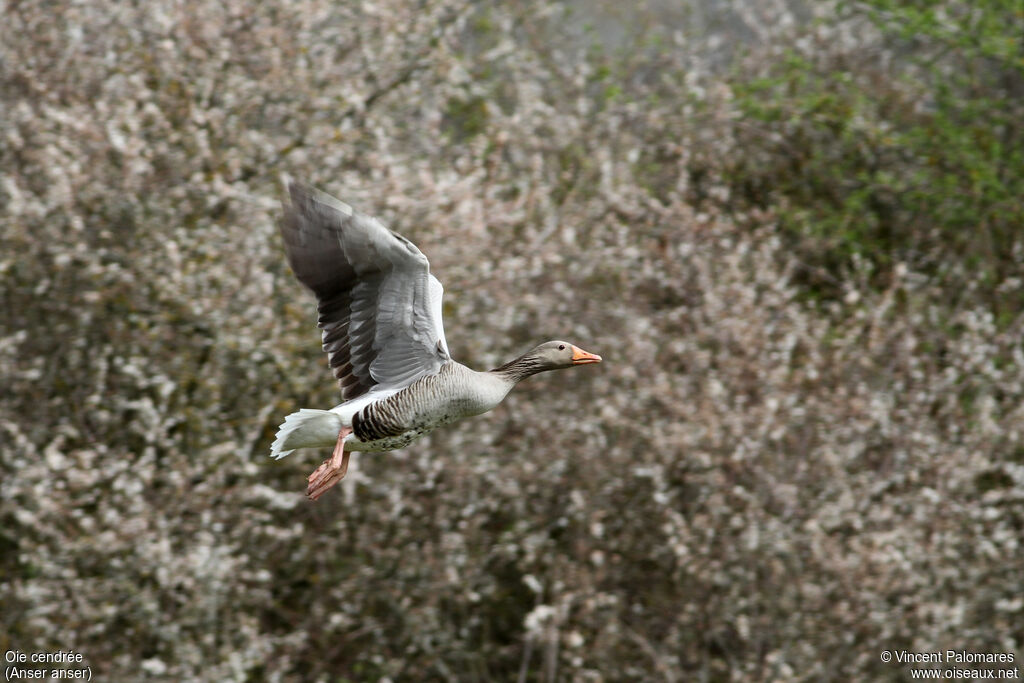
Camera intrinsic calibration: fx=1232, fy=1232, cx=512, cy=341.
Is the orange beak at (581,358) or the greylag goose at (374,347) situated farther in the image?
the orange beak at (581,358)

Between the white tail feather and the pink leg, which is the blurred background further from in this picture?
the pink leg

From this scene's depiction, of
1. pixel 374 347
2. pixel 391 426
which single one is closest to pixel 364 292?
pixel 374 347

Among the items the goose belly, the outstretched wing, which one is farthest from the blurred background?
the goose belly

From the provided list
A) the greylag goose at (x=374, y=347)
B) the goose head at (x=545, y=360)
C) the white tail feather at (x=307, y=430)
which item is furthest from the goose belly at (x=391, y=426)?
the goose head at (x=545, y=360)

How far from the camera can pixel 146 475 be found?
898 centimetres

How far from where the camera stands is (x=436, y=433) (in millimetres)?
10109

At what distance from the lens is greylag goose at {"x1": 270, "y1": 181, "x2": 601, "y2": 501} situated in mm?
6113

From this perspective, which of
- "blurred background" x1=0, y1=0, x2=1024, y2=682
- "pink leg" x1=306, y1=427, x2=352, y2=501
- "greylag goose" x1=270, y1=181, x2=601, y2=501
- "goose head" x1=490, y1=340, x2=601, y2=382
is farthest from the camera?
"blurred background" x1=0, y1=0, x2=1024, y2=682

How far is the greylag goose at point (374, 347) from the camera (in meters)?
6.11

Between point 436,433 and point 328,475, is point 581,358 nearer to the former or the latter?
point 328,475

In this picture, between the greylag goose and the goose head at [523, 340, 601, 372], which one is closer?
the greylag goose

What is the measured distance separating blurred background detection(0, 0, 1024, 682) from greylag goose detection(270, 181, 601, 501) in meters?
3.00

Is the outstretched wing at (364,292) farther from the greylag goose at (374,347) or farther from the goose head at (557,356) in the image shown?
the goose head at (557,356)

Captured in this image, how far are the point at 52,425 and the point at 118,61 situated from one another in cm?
334
